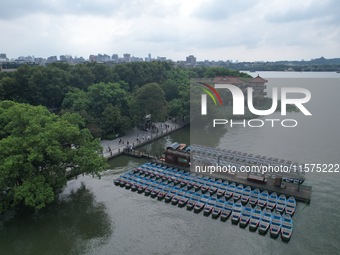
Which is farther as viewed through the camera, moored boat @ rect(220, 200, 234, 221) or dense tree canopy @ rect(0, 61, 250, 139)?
dense tree canopy @ rect(0, 61, 250, 139)

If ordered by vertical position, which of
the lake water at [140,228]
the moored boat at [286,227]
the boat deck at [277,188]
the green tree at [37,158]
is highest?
the green tree at [37,158]

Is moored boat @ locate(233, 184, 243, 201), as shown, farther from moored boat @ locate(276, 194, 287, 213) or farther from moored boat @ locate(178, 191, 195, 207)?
moored boat @ locate(178, 191, 195, 207)

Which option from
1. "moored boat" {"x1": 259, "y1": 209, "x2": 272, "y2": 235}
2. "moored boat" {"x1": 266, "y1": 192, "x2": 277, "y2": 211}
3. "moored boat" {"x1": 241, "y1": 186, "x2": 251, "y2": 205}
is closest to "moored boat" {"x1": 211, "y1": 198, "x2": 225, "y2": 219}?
"moored boat" {"x1": 241, "y1": 186, "x2": 251, "y2": 205}

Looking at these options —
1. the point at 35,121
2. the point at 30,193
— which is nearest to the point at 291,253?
the point at 30,193

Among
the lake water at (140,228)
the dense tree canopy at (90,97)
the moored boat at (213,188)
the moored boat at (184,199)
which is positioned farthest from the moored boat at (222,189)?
the dense tree canopy at (90,97)

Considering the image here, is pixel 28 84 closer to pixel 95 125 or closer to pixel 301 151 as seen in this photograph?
pixel 95 125

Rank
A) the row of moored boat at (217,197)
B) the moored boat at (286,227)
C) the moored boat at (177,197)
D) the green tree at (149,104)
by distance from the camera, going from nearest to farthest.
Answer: the moored boat at (286,227)
the row of moored boat at (217,197)
the moored boat at (177,197)
the green tree at (149,104)

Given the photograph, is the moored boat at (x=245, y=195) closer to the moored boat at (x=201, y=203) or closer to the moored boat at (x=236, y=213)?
the moored boat at (x=236, y=213)
